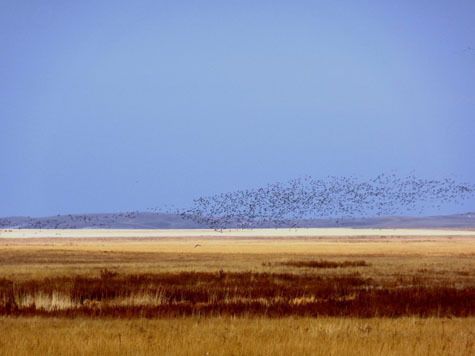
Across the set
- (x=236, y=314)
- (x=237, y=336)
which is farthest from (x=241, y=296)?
(x=237, y=336)

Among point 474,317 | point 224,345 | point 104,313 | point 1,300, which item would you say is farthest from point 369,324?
point 1,300

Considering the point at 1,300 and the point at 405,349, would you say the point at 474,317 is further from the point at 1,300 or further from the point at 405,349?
the point at 1,300

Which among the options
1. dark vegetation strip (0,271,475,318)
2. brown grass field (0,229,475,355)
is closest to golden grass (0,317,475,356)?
brown grass field (0,229,475,355)

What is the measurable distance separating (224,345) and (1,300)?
1239 cm

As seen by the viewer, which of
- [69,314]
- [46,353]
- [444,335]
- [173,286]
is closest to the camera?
[46,353]

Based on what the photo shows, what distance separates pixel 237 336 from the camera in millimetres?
18156

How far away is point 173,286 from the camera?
3225cm

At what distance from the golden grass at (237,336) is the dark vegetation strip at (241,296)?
184 cm

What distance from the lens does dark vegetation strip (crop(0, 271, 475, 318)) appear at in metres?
24.0

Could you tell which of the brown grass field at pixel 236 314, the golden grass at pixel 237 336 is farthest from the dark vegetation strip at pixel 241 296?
the golden grass at pixel 237 336

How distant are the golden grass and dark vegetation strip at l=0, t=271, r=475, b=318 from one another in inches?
72.3

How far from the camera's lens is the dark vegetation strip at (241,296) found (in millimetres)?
24047

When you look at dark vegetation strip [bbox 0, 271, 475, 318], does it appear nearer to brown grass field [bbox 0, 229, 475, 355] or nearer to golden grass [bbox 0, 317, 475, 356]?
brown grass field [bbox 0, 229, 475, 355]

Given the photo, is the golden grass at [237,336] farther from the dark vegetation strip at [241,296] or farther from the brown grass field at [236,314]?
the dark vegetation strip at [241,296]
